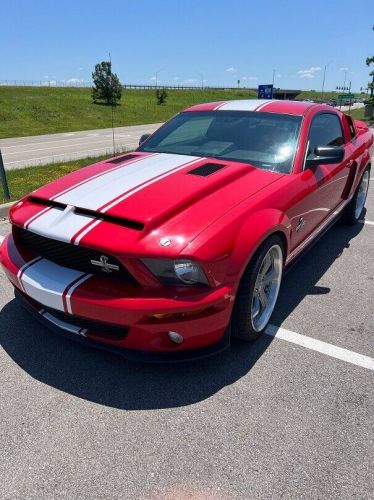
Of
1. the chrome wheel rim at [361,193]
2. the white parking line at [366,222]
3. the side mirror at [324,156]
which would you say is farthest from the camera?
the white parking line at [366,222]

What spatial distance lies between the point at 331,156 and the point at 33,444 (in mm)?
2783

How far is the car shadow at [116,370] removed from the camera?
7.66 feet

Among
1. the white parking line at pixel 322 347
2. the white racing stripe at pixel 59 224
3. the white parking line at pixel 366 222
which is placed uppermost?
the white racing stripe at pixel 59 224

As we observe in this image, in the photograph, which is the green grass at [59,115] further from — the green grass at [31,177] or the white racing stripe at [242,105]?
the white racing stripe at [242,105]

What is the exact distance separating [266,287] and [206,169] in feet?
3.08

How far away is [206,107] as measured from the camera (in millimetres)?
4008

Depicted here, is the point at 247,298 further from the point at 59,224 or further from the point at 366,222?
the point at 366,222

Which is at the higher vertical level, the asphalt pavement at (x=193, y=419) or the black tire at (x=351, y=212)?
the black tire at (x=351, y=212)

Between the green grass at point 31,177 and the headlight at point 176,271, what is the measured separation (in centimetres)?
431

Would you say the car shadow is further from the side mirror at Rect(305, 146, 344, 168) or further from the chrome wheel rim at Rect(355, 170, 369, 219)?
the chrome wheel rim at Rect(355, 170, 369, 219)

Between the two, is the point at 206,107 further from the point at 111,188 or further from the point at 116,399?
the point at 116,399

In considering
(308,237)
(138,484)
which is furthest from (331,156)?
(138,484)

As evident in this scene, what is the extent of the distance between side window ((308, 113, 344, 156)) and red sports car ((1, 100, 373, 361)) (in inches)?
5.5

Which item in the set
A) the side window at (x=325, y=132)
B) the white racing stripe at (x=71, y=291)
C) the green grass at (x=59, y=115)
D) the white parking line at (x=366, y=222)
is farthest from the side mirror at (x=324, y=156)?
the green grass at (x=59, y=115)
